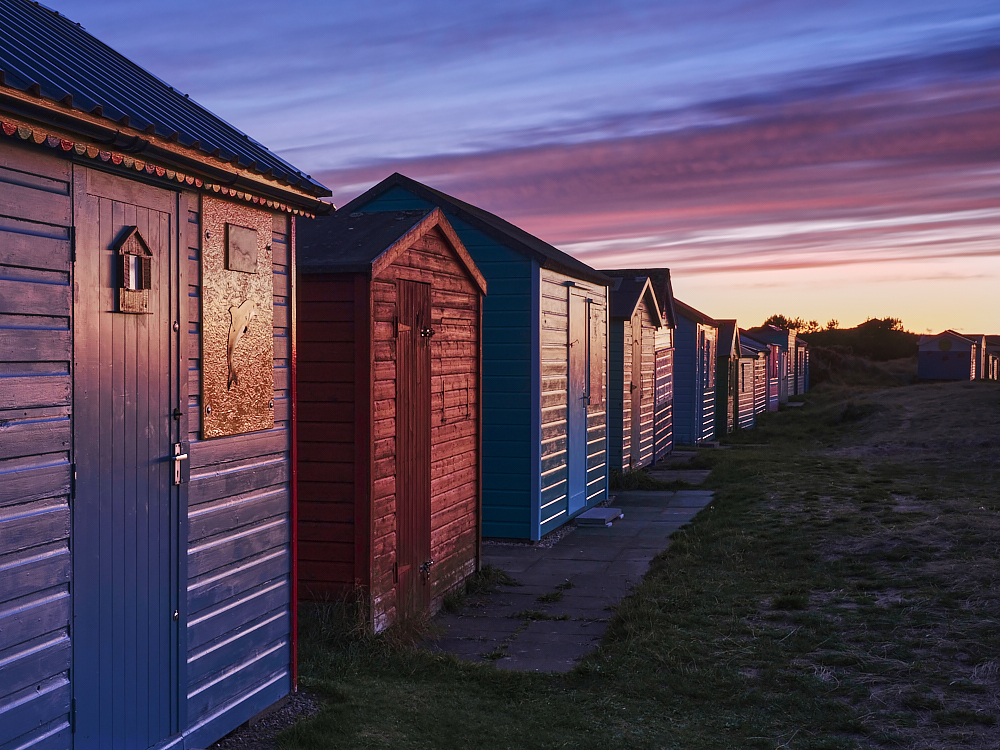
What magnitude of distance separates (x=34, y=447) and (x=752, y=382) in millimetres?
33302

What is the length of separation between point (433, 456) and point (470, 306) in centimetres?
181

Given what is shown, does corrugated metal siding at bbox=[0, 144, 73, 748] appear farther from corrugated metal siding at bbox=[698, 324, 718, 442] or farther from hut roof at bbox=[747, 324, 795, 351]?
hut roof at bbox=[747, 324, 795, 351]

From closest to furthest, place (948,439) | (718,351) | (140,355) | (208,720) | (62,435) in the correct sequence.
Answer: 1. (62,435)
2. (140,355)
3. (208,720)
4. (948,439)
5. (718,351)

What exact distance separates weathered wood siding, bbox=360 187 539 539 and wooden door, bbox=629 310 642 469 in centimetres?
674

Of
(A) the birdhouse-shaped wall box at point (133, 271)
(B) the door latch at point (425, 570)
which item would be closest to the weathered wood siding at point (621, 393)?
(B) the door latch at point (425, 570)

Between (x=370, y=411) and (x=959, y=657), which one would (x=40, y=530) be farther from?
(x=959, y=657)

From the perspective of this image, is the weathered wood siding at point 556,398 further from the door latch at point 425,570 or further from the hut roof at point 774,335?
the hut roof at point 774,335

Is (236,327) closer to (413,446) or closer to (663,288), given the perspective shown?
(413,446)

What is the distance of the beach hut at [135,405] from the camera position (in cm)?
357

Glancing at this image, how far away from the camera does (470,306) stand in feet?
30.5

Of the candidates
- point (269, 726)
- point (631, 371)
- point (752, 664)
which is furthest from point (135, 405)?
point (631, 371)

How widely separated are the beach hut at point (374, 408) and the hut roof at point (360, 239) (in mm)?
13

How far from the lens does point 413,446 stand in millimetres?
7801

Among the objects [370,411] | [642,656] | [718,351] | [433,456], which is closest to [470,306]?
[433,456]
